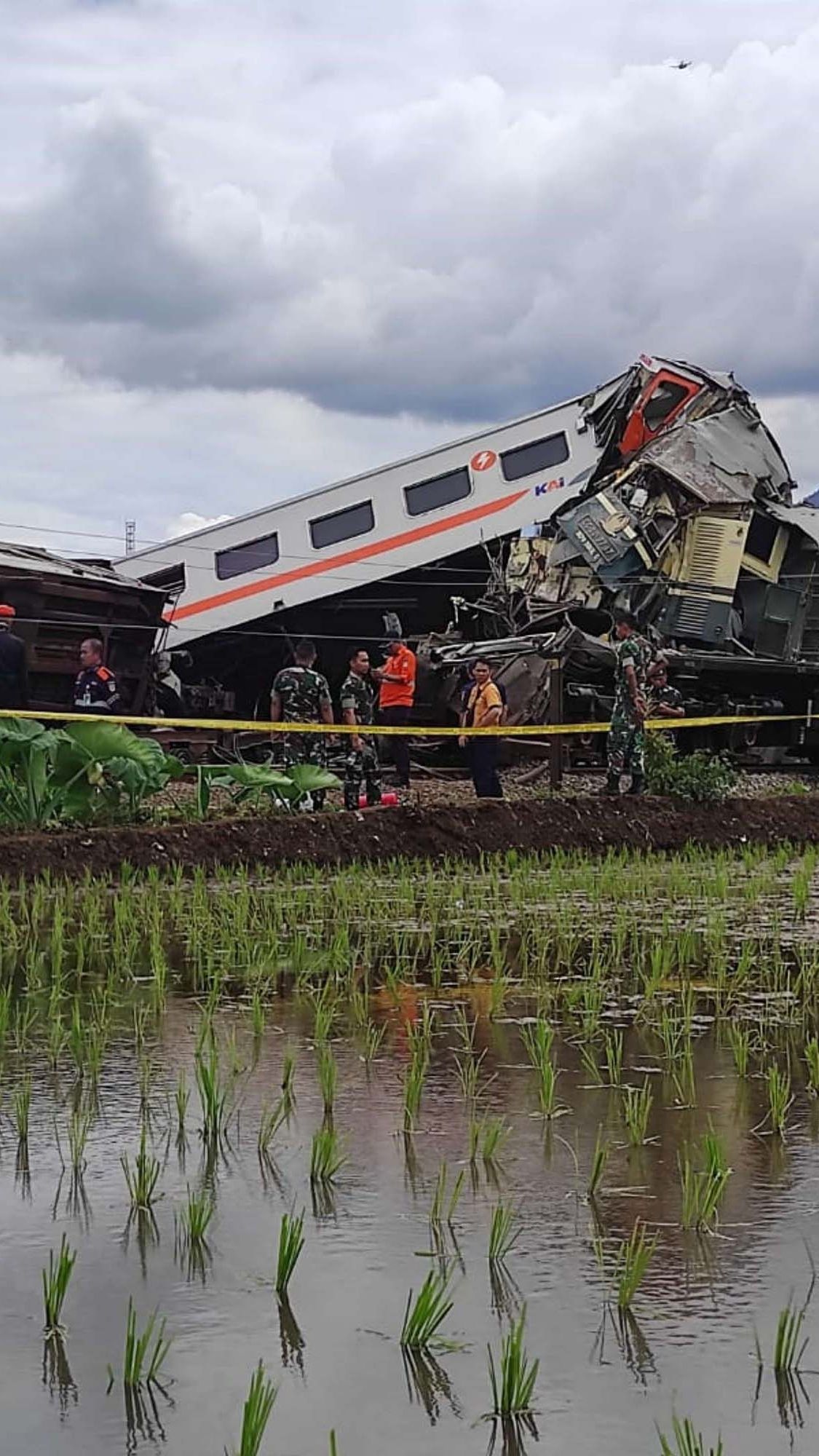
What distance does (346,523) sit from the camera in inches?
812

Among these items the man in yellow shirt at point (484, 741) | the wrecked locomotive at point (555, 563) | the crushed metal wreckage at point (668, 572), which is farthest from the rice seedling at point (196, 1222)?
the wrecked locomotive at point (555, 563)

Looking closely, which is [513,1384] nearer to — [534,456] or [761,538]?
[761,538]

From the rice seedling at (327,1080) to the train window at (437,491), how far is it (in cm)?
1588

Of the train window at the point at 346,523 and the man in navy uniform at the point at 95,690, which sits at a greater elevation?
the train window at the point at 346,523

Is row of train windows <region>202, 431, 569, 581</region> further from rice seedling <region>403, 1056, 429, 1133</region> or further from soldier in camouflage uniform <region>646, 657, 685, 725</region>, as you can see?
rice seedling <region>403, 1056, 429, 1133</region>

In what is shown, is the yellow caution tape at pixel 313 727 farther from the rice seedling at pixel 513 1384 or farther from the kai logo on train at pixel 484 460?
the rice seedling at pixel 513 1384

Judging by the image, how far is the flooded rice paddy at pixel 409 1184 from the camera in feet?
9.55

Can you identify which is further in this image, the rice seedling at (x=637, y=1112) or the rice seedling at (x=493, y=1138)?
the rice seedling at (x=637, y=1112)

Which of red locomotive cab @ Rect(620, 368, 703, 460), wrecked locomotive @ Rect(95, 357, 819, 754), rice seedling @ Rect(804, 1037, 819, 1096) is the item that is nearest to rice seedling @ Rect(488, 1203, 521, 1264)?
rice seedling @ Rect(804, 1037, 819, 1096)

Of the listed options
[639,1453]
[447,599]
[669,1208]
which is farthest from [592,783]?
[639,1453]

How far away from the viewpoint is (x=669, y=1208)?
3879mm

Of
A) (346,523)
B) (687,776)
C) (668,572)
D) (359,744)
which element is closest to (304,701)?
(359,744)

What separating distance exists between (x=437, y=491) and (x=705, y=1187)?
17259 millimetres

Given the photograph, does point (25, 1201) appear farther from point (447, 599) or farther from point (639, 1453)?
point (447, 599)
